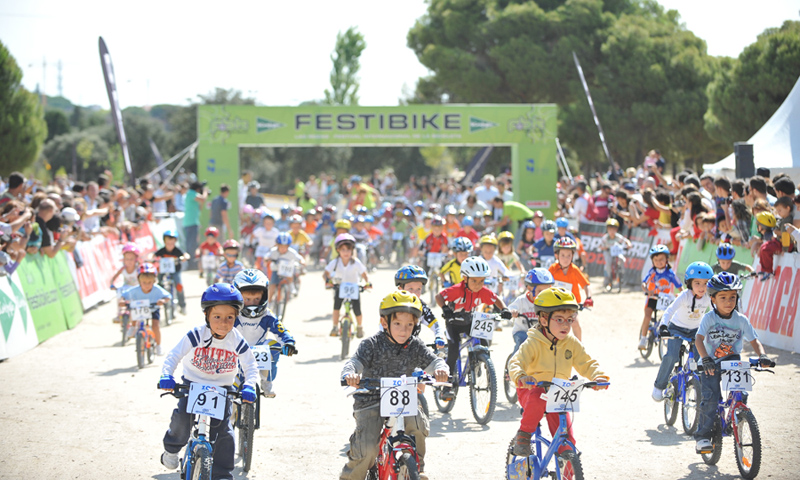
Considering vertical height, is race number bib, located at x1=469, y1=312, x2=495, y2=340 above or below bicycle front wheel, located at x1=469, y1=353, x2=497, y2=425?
above

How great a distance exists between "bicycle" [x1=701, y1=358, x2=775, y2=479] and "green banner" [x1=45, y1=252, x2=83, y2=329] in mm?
11222

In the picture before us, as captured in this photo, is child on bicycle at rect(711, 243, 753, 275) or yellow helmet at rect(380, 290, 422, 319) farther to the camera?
child on bicycle at rect(711, 243, 753, 275)

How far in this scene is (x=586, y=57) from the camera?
44.7 metres

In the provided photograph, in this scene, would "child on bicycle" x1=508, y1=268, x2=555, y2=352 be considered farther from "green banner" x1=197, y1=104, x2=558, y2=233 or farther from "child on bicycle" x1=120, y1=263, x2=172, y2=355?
"green banner" x1=197, y1=104, x2=558, y2=233

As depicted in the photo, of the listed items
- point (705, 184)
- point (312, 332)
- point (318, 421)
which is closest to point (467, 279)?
point (318, 421)

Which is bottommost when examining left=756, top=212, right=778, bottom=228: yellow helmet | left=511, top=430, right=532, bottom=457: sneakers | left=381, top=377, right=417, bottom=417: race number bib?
left=511, top=430, right=532, bottom=457: sneakers

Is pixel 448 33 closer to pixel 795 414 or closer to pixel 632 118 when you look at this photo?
pixel 632 118

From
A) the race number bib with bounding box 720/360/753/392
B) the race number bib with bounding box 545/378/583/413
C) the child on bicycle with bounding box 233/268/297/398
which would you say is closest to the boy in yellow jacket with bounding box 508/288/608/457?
the race number bib with bounding box 545/378/583/413

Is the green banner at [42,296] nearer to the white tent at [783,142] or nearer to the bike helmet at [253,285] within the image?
the bike helmet at [253,285]

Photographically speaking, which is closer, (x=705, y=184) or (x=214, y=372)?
(x=214, y=372)

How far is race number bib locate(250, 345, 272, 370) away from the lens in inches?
301

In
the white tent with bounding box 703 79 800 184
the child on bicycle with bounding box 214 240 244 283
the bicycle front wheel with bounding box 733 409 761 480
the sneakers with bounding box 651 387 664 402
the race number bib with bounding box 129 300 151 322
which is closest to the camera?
the bicycle front wheel with bounding box 733 409 761 480

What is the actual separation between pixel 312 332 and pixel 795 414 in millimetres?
7970

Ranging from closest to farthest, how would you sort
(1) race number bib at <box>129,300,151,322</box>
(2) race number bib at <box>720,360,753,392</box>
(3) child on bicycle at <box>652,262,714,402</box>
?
(2) race number bib at <box>720,360,753,392</box>, (3) child on bicycle at <box>652,262,714,402</box>, (1) race number bib at <box>129,300,151,322</box>
